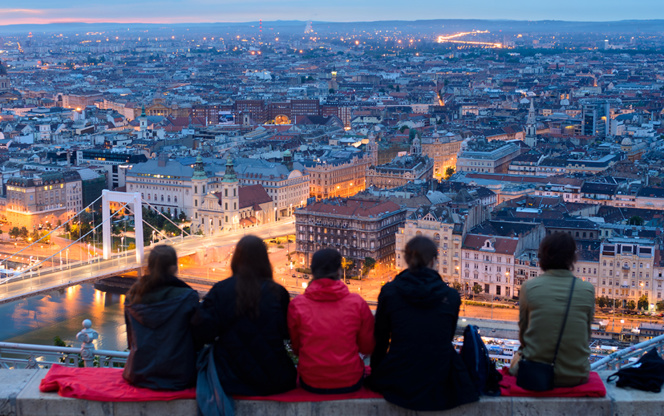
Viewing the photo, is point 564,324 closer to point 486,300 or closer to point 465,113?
point 486,300

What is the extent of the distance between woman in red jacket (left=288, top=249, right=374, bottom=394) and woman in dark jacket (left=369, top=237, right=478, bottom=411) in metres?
0.09

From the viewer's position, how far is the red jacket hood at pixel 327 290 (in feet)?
11.1

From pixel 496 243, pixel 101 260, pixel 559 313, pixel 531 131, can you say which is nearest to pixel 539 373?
pixel 559 313

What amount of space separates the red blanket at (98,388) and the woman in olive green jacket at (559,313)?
1160 mm

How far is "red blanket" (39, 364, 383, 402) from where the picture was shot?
11.1 feet

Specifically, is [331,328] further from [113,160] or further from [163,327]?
[113,160]

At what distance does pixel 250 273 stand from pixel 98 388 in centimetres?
66

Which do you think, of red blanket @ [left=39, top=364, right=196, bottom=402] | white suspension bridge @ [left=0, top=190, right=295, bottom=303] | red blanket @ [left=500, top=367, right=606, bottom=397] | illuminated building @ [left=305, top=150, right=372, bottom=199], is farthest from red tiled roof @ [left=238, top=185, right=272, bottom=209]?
red blanket @ [left=500, top=367, right=606, bottom=397]

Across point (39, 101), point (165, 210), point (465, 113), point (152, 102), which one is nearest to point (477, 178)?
point (165, 210)

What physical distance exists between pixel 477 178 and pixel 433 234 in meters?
9.97

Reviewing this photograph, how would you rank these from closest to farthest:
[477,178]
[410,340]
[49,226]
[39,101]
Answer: [410,340] < [49,226] < [477,178] < [39,101]

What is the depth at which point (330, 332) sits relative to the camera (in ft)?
11.2

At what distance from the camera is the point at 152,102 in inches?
2173

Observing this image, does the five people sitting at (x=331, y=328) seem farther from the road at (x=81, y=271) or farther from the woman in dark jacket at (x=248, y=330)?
the road at (x=81, y=271)
